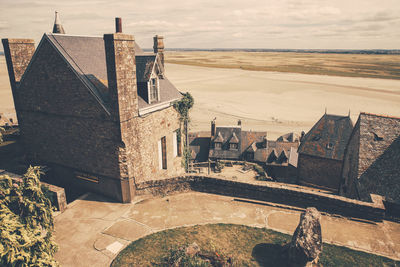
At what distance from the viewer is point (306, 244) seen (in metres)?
9.02

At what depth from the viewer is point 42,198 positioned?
323 inches

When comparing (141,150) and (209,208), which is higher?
(141,150)

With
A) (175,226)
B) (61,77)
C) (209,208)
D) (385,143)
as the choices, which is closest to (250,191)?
(209,208)

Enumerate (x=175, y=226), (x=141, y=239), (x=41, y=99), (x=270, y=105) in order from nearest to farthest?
(x=141, y=239) < (x=175, y=226) < (x=41, y=99) < (x=270, y=105)

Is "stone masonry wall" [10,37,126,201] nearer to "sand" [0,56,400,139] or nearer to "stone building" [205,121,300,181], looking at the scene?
"stone building" [205,121,300,181]

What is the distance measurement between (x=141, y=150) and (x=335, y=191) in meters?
23.9

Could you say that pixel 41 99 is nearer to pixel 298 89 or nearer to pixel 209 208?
pixel 209 208

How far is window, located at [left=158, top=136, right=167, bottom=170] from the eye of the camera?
61.1ft

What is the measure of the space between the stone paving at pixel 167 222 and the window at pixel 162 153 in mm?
4364

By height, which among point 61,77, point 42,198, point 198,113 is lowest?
point 198,113

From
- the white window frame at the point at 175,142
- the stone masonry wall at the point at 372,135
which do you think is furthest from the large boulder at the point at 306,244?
the white window frame at the point at 175,142

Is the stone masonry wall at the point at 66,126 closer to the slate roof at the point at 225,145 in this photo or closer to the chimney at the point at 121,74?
the chimney at the point at 121,74

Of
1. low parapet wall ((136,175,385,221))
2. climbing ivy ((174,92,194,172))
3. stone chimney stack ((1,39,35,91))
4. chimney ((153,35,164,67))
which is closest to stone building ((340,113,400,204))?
low parapet wall ((136,175,385,221))

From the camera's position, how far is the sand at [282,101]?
2120 inches
